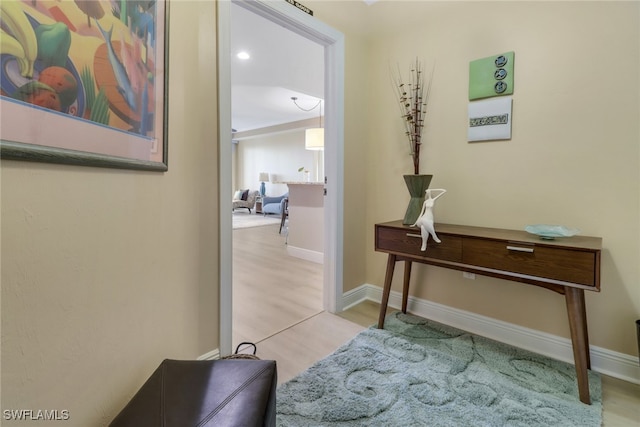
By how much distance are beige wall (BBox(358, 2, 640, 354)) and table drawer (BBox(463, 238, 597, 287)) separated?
41 cm

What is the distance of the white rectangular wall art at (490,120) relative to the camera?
1745 mm

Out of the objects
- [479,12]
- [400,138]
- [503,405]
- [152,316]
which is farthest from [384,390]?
[479,12]

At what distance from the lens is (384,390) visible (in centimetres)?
137

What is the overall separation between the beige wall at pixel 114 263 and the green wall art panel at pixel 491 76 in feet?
5.17

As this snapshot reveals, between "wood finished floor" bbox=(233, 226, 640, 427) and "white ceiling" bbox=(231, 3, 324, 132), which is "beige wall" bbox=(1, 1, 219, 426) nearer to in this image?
"wood finished floor" bbox=(233, 226, 640, 427)

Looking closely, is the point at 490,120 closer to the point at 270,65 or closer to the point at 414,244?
the point at 414,244

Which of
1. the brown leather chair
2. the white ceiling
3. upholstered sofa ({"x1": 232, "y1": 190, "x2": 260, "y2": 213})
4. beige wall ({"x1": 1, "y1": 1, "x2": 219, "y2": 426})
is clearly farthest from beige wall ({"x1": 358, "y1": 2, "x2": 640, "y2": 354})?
upholstered sofa ({"x1": 232, "y1": 190, "x2": 260, "y2": 213})

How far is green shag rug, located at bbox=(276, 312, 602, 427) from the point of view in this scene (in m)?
1.21

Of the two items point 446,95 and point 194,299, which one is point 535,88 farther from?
point 194,299

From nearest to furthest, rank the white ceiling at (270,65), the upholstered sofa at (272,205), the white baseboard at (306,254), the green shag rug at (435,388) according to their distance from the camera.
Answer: the green shag rug at (435,388)
the white ceiling at (270,65)
the white baseboard at (306,254)
the upholstered sofa at (272,205)

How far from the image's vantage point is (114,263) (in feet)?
3.29

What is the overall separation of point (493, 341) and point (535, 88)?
5.06 feet

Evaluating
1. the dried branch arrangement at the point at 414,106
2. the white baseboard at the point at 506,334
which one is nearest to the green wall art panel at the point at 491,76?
the dried branch arrangement at the point at 414,106

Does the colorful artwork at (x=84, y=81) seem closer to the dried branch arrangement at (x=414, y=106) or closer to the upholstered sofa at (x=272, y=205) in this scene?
the dried branch arrangement at (x=414, y=106)
